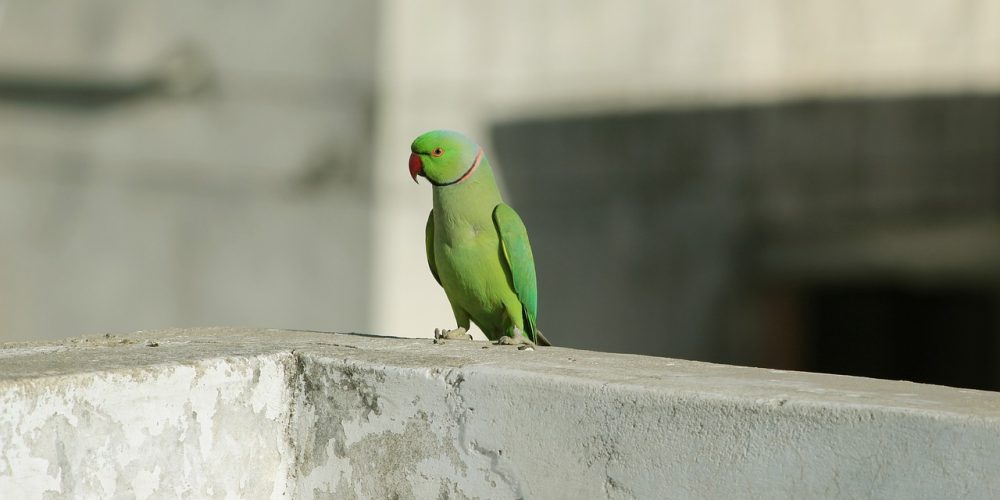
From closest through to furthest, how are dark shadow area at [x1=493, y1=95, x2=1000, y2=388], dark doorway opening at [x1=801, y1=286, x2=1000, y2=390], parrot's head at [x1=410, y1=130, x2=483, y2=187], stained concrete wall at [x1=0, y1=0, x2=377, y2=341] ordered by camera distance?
parrot's head at [x1=410, y1=130, x2=483, y2=187] → stained concrete wall at [x1=0, y1=0, x2=377, y2=341] → dark shadow area at [x1=493, y1=95, x2=1000, y2=388] → dark doorway opening at [x1=801, y1=286, x2=1000, y2=390]

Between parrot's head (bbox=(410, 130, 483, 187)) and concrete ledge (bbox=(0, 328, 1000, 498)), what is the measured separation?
3.23ft

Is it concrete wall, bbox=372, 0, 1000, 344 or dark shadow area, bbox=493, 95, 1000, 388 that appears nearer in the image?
concrete wall, bbox=372, 0, 1000, 344

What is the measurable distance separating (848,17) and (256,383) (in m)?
6.97

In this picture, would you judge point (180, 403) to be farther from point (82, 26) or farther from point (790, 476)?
point (82, 26)

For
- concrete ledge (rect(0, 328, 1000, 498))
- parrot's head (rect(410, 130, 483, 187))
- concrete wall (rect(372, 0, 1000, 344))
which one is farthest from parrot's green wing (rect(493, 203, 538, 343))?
concrete wall (rect(372, 0, 1000, 344))

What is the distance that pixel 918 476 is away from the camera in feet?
6.12

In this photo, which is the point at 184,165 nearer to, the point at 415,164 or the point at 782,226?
the point at 415,164

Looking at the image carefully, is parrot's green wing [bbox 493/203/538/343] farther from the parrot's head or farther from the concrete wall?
the concrete wall

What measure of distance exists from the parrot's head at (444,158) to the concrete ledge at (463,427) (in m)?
0.98

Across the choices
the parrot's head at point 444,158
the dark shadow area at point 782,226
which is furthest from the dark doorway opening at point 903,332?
the parrot's head at point 444,158

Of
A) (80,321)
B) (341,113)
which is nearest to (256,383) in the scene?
(341,113)

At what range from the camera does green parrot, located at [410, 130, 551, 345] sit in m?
3.61

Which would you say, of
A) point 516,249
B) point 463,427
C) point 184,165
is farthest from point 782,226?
point 463,427

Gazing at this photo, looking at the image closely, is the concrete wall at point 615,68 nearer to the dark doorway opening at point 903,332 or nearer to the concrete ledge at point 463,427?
the dark doorway opening at point 903,332
